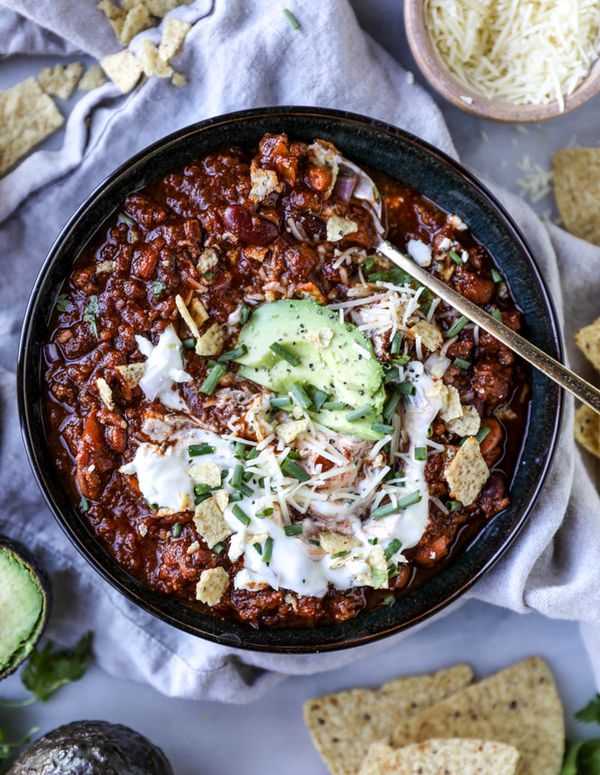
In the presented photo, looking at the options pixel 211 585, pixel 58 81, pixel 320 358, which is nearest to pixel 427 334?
pixel 320 358

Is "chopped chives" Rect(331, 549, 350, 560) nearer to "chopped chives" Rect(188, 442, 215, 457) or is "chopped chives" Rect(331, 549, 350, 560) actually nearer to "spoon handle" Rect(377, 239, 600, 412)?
"chopped chives" Rect(188, 442, 215, 457)

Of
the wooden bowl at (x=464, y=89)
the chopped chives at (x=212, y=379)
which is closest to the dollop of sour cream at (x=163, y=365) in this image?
the chopped chives at (x=212, y=379)

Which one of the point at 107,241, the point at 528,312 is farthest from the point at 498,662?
the point at 107,241

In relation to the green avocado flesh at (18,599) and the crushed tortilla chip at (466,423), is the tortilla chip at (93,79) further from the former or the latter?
the crushed tortilla chip at (466,423)

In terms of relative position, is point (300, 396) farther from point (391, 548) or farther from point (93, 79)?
point (93, 79)

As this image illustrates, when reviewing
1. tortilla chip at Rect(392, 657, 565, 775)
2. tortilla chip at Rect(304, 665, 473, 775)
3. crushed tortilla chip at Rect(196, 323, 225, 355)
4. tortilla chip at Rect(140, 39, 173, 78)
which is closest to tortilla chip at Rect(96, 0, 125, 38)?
tortilla chip at Rect(140, 39, 173, 78)

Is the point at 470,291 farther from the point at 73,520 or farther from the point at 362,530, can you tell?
the point at 73,520
